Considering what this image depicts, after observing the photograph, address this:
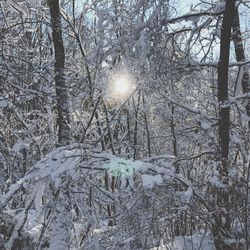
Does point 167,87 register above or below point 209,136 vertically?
above

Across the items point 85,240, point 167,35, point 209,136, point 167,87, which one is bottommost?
point 85,240

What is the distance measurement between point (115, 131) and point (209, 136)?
34.5ft

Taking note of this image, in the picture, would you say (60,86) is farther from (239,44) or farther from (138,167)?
(239,44)

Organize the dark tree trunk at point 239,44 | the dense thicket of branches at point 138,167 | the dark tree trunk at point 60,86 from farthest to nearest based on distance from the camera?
the dark tree trunk at point 239,44 < the dark tree trunk at point 60,86 < the dense thicket of branches at point 138,167

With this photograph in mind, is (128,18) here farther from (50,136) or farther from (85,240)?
(50,136)

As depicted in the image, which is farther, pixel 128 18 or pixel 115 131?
pixel 115 131

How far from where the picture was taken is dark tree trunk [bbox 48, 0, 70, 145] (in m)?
5.79

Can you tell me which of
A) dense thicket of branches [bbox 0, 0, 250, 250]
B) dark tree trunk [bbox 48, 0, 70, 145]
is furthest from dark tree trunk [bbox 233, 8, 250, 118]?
dark tree trunk [bbox 48, 0, 70, 145]

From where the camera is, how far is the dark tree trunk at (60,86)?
5.79 meters

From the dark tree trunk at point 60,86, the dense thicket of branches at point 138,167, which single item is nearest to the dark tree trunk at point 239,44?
the dense thicket of branches at point 138,167

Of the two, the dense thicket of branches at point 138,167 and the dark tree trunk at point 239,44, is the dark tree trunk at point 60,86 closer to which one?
the dense thicket of branches at point 138,167

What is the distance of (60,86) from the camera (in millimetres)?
5844

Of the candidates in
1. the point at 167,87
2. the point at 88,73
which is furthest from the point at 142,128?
the point at 167,87

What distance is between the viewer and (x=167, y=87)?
7.46 m
